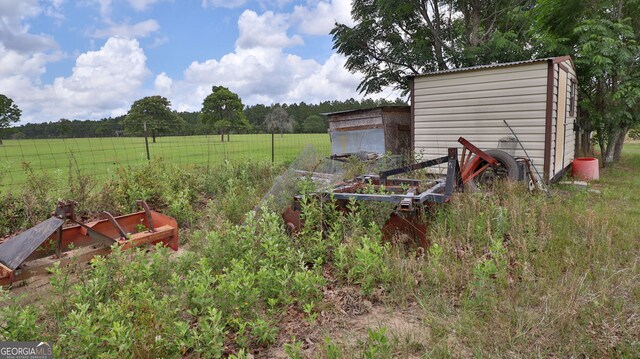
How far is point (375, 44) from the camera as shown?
16.2 m

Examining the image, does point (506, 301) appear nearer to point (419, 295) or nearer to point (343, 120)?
point (419, 295)

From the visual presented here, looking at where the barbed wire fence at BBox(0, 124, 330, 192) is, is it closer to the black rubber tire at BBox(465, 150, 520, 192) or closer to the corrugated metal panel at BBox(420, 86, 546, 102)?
the corrugated metal panel at BBox(420, 86, 546, 102)

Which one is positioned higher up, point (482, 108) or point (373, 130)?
point (482, 108)

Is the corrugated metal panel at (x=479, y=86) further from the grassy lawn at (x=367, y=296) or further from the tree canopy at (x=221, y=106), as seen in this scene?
the tree canopy at (x=221, y=106)

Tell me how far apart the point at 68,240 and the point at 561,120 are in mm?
9443

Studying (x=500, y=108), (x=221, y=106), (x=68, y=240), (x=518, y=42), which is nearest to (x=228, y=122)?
(x=221, y=106)

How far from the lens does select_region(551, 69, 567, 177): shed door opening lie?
8133mm

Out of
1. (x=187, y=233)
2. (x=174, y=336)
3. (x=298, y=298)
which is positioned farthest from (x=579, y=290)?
(x=187, y=233)

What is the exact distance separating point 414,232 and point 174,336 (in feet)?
8.90

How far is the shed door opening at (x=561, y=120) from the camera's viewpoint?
8133mm

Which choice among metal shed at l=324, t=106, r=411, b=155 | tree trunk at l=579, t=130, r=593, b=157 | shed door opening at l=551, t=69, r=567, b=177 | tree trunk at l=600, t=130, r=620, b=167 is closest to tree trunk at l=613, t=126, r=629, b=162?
tree trunk at l=600, t=130, r=620, b=167

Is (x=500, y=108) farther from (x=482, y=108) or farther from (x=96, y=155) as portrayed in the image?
(x=96, y=155)

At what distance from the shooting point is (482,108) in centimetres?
835

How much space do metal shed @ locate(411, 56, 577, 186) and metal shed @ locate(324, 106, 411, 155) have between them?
698 mm
